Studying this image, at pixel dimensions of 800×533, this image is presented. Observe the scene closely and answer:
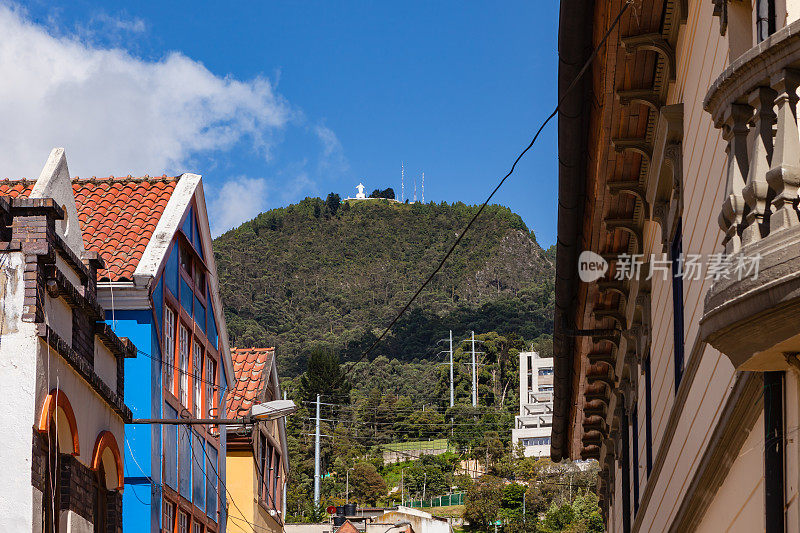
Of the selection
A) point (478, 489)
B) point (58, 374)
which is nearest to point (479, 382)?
point (478, 489)

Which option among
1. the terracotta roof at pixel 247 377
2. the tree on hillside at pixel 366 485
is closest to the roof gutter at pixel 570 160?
the terracotta roof at pixel 247 377

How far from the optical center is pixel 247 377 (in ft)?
88.8

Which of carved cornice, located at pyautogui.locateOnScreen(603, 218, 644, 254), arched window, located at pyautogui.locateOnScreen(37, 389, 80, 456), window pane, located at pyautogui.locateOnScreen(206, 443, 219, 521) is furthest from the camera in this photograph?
window pane, located at pyautogui.locateOnScreen(206, 443, 219, 521)

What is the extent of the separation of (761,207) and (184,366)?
16589 mm

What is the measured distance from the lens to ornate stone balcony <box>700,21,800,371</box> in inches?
195

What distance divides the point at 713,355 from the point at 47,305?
22.5 ft

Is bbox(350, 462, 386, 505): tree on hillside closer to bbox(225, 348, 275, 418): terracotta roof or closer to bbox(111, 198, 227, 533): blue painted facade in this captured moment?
bbox(225, 348, 275, 418): terracotta roof

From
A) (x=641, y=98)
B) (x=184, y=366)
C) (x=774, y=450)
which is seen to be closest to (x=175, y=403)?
(x=184, y=366)

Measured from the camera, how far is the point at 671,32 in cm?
927

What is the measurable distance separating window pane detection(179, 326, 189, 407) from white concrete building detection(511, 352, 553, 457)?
91305mm

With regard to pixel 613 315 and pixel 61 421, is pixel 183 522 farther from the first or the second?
pixel 613 315

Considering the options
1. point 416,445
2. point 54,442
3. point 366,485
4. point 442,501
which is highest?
point 54,442

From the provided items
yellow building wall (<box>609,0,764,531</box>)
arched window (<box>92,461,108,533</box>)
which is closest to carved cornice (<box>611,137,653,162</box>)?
yellow building wall (<box>609,0,764,531</box>)

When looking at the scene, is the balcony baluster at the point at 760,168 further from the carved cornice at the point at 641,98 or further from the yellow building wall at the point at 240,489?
the yellow building wall at the point at 240,489
